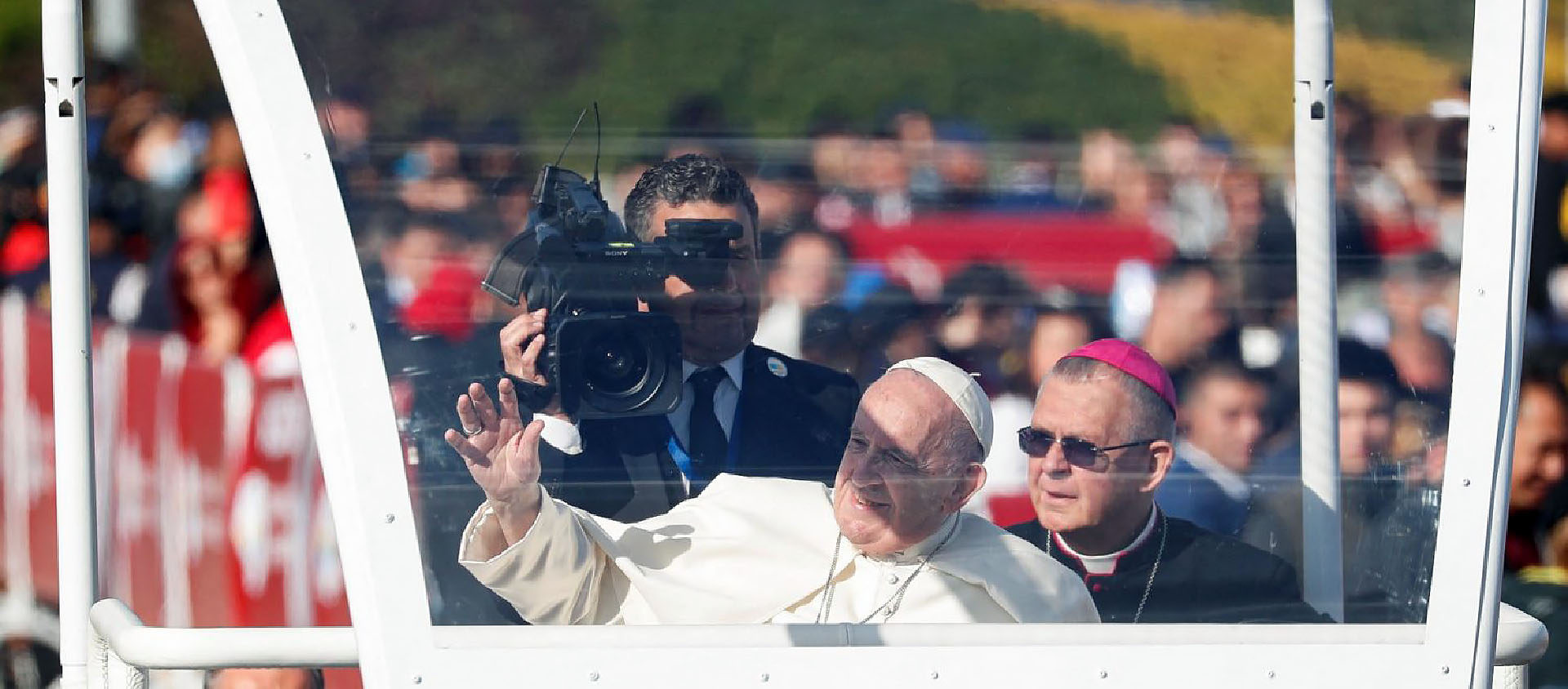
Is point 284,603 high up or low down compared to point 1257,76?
down

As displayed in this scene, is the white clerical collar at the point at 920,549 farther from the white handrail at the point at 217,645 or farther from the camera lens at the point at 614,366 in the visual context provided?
the white handrail at the point at 217,645

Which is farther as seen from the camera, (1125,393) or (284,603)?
(284,603)

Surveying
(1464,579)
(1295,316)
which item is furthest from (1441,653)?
(1295,316)

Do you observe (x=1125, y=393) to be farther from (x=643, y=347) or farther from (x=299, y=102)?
(x=299, y=102)

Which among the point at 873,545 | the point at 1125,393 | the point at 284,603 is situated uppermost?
the point at 1125,393

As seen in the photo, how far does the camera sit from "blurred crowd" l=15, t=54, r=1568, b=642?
173cm

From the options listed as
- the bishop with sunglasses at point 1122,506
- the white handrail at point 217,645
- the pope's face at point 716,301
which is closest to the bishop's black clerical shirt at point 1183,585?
the bishop with sunglasses at point 1122,506

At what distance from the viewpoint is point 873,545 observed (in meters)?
1.83

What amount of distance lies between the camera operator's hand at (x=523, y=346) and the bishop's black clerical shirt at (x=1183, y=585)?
22.5 inches

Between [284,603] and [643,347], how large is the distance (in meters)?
2.19

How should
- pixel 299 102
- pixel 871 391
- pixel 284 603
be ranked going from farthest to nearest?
1. pixel 284 603
2. pixel 871 391
3. pixel 299 102

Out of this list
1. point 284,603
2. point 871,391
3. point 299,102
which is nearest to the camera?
point 299,102

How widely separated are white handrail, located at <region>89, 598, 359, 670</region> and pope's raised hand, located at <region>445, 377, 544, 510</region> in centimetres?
23

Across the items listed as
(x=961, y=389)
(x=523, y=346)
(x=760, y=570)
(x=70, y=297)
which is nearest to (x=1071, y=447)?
(x=961, y=389)
